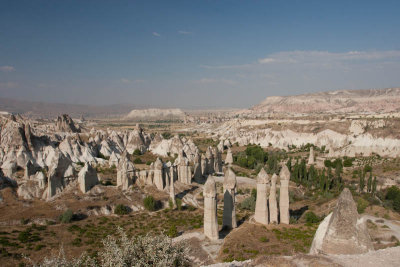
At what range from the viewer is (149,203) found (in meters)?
27.4

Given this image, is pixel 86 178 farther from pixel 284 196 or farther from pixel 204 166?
pixel 284 196

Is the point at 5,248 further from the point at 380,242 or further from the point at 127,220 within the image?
the point at 380,242

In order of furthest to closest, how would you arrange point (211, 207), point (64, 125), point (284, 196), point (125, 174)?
point (64, 125)
point (125, 174)
point (284, 196)
point (211, 207)

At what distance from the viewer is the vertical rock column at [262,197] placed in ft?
61.2

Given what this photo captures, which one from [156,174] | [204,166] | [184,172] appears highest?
[156,174]

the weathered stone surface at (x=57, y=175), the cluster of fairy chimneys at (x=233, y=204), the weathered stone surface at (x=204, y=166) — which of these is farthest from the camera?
the weathered stone surface at (x=204, y=166)

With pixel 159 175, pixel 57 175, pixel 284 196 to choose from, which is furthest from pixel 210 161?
pixel 284 196

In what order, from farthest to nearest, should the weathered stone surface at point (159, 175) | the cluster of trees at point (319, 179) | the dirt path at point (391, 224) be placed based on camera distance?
the cluster of trees at point (319, 179)
the weathered stone surface at point (159, 175)
the dirt path at point (391, 224)

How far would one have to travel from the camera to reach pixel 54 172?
2728 cm

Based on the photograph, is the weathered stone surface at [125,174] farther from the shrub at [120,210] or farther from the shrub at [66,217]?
the shrub at [66,217]

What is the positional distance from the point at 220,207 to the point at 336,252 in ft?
62.5

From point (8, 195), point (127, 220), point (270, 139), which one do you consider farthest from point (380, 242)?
point (270, 139)

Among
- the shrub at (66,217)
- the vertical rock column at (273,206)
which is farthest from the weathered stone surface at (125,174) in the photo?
the vertical rock column at (273,206)

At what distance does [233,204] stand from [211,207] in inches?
79.2
